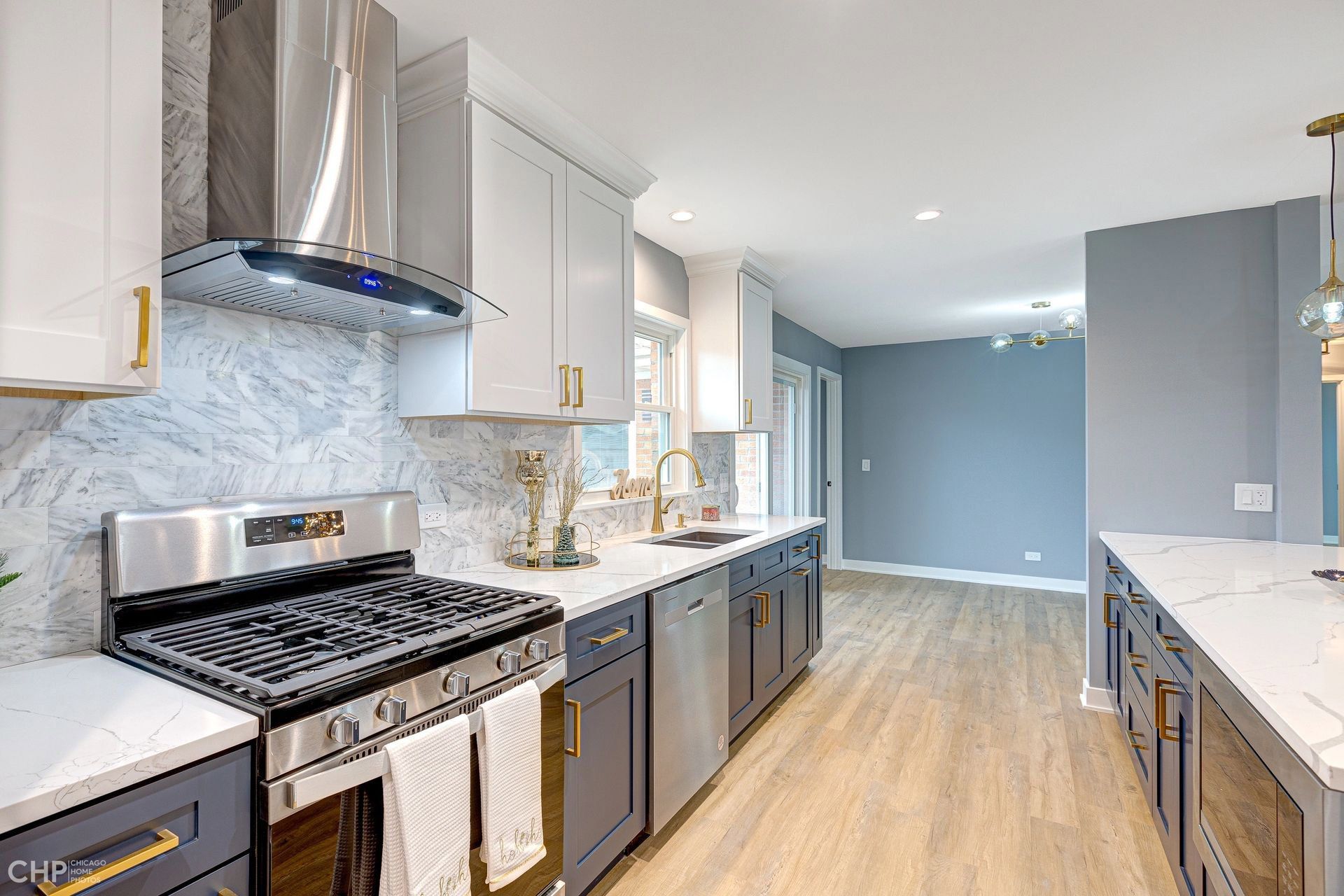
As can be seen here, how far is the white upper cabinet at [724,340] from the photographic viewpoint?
359cm

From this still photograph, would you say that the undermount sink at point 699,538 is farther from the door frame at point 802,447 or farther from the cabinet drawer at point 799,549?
the door frame at point 802,447

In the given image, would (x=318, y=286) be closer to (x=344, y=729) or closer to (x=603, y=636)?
(x=344, y=729)

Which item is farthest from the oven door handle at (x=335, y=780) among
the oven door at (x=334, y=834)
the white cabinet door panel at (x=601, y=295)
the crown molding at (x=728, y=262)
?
the crown molding at (x=728, y=262)

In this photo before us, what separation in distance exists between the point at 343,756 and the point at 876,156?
2490mm

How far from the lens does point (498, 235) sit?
1912mm

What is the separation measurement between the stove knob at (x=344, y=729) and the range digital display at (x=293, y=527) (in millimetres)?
639

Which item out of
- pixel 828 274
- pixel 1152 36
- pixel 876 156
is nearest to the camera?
pixel 1152 36

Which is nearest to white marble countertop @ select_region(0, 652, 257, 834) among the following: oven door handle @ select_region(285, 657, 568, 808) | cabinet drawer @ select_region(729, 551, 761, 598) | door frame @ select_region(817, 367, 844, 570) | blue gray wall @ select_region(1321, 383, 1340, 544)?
oven door handle @ select_region(285, 657, 568, 808)

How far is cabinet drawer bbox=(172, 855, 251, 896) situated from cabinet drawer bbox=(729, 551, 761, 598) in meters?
1.84

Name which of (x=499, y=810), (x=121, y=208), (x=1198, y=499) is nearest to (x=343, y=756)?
(x=499, y=810)

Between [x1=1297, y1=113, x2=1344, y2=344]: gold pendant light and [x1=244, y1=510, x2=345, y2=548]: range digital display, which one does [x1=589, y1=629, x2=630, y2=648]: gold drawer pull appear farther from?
[x1=1297, y1=113, x2=1344, y2=344]: gold pendant light

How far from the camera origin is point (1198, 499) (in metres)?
2.96

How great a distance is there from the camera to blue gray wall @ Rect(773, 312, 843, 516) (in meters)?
5.23

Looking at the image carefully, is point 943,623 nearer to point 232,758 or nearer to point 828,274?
point 828,274
